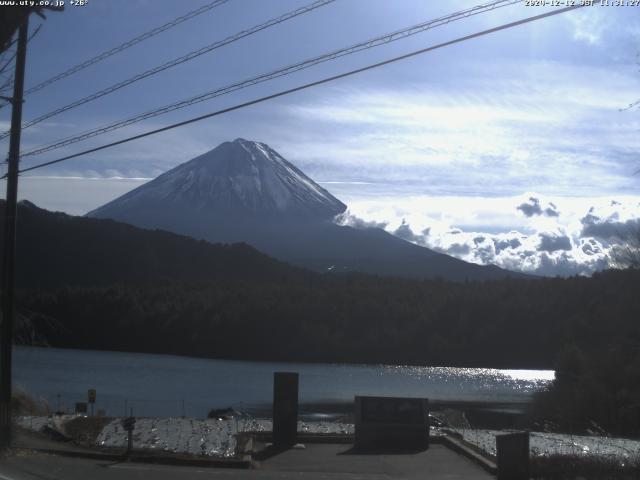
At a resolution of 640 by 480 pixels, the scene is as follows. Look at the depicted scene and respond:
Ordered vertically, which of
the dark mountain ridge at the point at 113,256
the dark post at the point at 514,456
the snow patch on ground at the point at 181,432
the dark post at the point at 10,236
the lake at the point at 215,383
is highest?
the dark mountain ridge at the point at 113,256

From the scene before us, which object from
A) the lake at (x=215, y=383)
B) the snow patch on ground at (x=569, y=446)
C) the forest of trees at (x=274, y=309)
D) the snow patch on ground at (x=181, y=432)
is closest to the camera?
the snow patch on ground at (x=569, y=446)

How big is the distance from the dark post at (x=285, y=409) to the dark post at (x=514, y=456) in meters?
6.18

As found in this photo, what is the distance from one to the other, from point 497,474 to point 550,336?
8547 centimetres

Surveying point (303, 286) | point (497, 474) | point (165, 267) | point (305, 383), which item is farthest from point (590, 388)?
point (165, 267)

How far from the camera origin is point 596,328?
6631 centimetres

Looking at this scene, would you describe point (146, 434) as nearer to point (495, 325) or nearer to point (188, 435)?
point (188, 435)

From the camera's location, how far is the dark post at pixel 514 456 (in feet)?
43.5

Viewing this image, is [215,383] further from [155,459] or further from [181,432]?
[155,459]

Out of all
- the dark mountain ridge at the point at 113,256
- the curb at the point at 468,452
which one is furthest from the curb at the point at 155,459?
the dark mountain ridge at the point at 113,256

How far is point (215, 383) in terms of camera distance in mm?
68688

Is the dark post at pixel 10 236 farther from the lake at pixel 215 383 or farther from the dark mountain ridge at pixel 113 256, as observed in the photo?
the dark mountain ridge at pixel 113 256

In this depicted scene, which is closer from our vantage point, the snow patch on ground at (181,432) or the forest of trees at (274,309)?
the snow patch on ground at (181,432)

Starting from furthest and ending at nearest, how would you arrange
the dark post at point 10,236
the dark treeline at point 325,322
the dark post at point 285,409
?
the dark treeline at point 325,322 → the dark post at point 285,409 → the dark post at point 10,236

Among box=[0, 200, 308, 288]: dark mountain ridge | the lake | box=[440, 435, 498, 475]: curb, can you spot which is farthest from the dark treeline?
box=[440, 435, 498, 475]: curb
